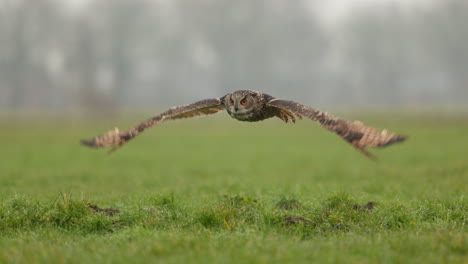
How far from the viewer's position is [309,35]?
314 ft

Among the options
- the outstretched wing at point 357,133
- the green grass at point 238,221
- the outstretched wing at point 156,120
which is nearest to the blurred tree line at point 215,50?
the green grass at point 238,221

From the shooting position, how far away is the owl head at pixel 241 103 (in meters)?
9.62

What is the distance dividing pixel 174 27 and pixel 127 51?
12.8 m

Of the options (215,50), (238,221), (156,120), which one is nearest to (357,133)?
(238,221)

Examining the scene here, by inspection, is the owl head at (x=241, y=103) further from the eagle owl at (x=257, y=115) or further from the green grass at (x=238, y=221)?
the green grass at (x=238, y=221)

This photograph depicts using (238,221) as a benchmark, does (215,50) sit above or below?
above

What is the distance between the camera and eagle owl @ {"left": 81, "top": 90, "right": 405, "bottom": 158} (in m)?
7.59

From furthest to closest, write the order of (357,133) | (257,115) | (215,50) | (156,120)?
(215,50) → (156,120) → (257,115) → (357,133)

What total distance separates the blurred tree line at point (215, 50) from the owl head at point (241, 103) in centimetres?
6002

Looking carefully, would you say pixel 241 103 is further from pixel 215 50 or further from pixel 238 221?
pixel 215 50

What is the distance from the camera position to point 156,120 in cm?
1020

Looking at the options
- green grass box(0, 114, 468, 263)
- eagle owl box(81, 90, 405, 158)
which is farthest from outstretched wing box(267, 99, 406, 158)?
green grass box(0, 114, 468, 263)

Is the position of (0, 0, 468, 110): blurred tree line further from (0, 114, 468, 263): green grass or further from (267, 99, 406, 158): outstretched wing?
(267, 99, 406, 158): outstretched wing

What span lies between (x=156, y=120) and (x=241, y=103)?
188 cm
